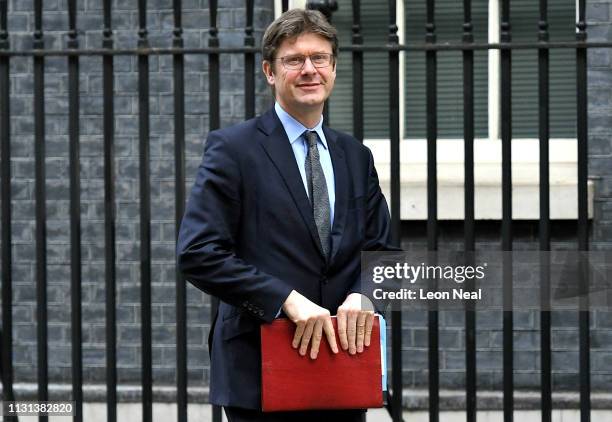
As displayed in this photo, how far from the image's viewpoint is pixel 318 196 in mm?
3568

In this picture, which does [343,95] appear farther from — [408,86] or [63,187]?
[63,187]

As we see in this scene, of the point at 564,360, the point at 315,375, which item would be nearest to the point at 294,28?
the point at 315,375

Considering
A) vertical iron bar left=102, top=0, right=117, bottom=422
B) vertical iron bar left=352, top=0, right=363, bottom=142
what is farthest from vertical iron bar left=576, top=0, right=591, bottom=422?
vertical iron bar left=102, top=0, right=117, bottom=422

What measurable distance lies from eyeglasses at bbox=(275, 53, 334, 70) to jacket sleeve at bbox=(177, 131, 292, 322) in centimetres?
28

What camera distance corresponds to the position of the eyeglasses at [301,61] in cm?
353

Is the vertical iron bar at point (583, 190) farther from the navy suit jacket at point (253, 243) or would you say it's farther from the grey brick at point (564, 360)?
the grey brick at point (564, 360)

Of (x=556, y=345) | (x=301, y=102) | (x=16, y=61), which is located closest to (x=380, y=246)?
(x=301, y=102)

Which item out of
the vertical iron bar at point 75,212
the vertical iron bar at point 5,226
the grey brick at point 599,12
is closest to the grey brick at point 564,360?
the grey brick at point 599,12

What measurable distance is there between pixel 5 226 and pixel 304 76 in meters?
1.80

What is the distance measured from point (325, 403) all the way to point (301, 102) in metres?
0.80

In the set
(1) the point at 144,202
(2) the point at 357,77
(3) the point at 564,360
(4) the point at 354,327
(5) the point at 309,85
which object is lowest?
(3) the point at 564,360

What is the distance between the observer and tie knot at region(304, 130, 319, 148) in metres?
3.62

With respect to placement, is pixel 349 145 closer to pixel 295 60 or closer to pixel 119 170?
pixel 295 60

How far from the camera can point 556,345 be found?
22.0 feet
